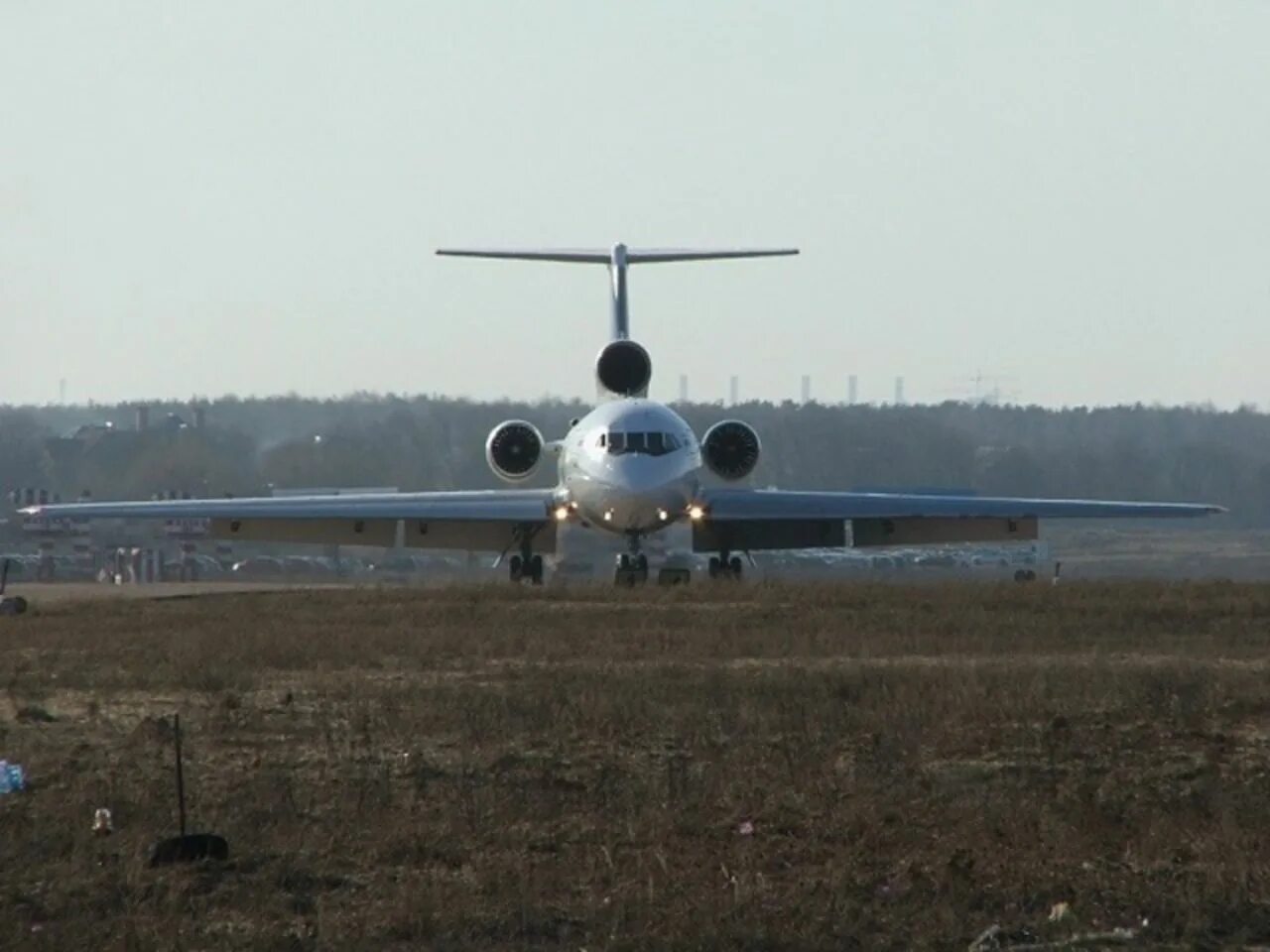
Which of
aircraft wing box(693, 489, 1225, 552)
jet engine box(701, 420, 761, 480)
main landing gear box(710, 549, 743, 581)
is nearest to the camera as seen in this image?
aircraft wing box(693, 489, 1225, 552)

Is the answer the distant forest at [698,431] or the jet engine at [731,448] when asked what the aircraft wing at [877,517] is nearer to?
the jet engine at [731,448]

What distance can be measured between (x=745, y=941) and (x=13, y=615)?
22976 mm

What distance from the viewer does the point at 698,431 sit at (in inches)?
3479

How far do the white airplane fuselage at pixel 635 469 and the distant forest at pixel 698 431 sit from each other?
42.3 metres

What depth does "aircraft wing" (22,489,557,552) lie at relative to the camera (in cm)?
4066

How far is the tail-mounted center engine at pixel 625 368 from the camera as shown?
145 ft

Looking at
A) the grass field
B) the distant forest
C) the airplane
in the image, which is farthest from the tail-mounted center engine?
the distant forest

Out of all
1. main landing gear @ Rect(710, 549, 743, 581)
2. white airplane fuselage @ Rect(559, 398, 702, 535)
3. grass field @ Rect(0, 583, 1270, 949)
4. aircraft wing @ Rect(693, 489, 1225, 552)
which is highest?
white airplane fuselage @ Rect(559, 398, 702, 535)

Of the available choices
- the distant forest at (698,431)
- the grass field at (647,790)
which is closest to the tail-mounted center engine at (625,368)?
the grass field at (647,790)

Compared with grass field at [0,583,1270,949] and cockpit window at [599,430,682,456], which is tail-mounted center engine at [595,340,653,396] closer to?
cockpit window at [599,430,682,456]

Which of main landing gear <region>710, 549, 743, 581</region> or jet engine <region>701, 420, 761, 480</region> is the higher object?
jet engine <region>701, 420, 761, 480</region>

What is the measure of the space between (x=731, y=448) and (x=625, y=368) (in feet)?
8.03

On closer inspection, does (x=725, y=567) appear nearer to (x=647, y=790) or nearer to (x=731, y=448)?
(x=731, y=448)

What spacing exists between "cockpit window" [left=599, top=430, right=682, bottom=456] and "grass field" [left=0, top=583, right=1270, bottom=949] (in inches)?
573
